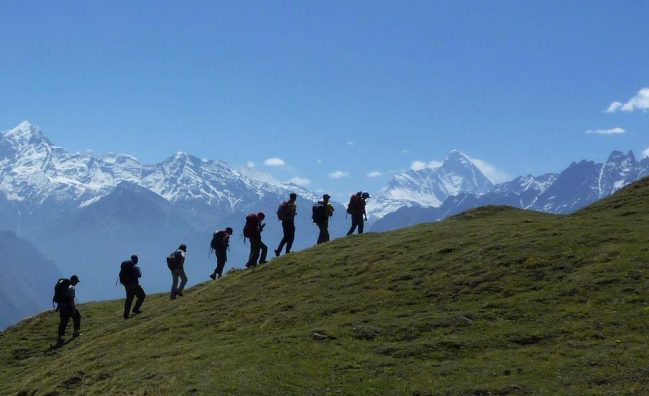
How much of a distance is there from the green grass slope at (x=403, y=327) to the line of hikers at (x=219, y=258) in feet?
5.00

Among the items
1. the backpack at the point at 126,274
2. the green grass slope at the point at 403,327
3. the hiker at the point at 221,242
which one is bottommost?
the green grass slope at the point at 403,327

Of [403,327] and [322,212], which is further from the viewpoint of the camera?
[322,212]

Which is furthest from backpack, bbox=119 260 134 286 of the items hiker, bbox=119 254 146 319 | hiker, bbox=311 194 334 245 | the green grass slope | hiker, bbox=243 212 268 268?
hiker, bbox=311 194 334 245

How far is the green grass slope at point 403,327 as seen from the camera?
20062mm

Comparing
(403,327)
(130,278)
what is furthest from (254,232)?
(403,327)

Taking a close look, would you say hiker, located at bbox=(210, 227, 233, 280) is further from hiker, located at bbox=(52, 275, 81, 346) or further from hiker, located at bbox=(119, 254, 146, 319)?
hiker, located at bbox=(52, 275, 81, 346)

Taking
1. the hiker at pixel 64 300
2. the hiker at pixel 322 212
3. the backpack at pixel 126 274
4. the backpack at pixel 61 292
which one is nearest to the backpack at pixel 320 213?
the hiker at pixel 322 212

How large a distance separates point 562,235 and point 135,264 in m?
21.1

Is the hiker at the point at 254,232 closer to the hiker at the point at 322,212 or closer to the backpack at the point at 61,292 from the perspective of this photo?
the hiker at the point at 322,212

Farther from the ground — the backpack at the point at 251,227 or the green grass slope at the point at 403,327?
the backpack at the point at 251,227

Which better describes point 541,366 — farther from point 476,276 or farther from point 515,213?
point 515,213

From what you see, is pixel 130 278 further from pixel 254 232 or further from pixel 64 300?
pixel 254 232

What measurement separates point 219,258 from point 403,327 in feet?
66.1

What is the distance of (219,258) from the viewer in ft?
139
